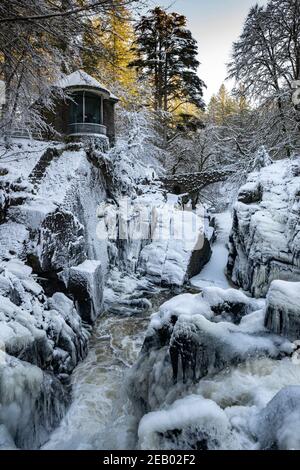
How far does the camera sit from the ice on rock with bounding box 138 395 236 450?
9.91 feet

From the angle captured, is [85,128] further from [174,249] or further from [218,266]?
[218,266]

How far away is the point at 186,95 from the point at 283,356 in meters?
19.6

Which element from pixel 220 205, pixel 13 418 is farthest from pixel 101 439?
pixel 220 205

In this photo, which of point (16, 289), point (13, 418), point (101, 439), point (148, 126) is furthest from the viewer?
point (148, 126)

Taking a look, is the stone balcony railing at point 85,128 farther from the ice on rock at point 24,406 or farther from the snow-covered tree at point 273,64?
the ice on rock at point 24,406

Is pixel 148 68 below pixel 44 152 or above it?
above

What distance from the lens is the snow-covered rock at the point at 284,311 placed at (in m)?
4.47

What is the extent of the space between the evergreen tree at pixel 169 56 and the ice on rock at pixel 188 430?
20.0 m

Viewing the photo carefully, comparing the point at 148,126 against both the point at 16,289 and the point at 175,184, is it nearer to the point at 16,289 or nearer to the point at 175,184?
the point at 175,184

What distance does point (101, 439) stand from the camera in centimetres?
458

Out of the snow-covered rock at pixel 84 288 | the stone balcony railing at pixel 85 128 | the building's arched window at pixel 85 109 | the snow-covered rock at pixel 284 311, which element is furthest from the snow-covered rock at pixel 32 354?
the building's arched window at pixel 85 109

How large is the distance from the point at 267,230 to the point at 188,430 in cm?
798

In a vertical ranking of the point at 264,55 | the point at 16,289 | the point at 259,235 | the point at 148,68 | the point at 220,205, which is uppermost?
the point at 148,68

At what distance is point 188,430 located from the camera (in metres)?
3.11
